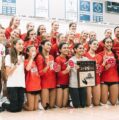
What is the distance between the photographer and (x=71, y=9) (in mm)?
8453

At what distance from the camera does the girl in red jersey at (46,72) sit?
5.74 meters

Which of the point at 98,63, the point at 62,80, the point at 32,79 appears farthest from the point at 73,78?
the point at 32,79

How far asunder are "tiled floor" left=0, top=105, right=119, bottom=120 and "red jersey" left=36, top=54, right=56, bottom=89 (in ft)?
1.45

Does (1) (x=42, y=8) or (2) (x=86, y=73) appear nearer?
(2) (x=86, y=73)

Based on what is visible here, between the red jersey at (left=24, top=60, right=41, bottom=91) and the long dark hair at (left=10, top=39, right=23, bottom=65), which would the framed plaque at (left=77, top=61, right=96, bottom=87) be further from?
the long dark hair at (left=10, top=39, right=23, bottom=65)

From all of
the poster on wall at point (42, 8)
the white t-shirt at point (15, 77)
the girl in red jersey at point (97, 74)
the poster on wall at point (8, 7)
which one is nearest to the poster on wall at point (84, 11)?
the poster on wall at point (42, 8)

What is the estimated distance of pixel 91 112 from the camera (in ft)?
17.8

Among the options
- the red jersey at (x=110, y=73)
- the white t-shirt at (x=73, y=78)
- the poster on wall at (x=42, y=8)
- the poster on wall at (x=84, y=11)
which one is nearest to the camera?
the white t-shirt at (x=73, y=78)

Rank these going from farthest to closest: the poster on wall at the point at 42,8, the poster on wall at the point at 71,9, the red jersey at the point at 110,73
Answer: the poster on wall at the point at 71,9, the poster on wall at the point at 42,8, the red jersey at the point at 110,73

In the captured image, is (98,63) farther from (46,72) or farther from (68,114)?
(68,114)

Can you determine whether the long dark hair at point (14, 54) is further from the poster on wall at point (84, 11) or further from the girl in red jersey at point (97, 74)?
the poster on wall at point (84, 11)

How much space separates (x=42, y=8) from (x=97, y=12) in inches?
68.8

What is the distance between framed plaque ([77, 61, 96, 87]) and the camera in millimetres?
5883

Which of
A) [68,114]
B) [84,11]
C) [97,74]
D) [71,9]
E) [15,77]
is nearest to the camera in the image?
[68,114]
